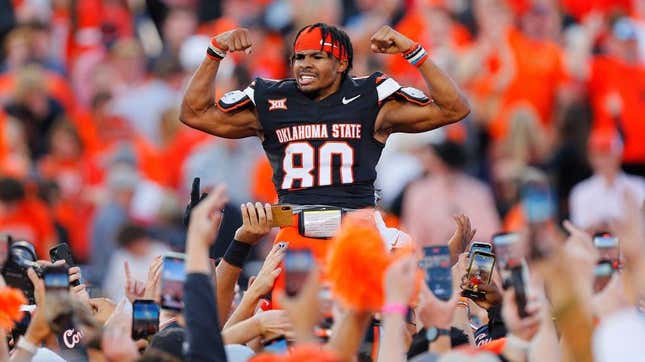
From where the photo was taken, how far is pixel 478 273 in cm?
688

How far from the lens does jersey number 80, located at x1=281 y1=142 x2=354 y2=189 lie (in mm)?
7414

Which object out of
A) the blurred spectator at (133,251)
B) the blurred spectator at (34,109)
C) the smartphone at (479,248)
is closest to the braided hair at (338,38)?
the smartphone at (479,248)

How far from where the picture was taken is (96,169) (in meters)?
14.3

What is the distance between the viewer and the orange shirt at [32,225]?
12.9 meters

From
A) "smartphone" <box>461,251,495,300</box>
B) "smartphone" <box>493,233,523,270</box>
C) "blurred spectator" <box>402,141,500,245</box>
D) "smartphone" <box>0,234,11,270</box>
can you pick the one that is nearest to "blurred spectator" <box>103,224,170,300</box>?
"blurred spectator" <box>402,141,500,245</box>

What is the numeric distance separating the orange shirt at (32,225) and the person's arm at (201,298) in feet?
24.9

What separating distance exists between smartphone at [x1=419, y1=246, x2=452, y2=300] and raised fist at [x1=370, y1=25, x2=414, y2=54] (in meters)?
1.83

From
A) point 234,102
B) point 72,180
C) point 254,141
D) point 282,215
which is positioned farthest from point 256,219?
point 72,180

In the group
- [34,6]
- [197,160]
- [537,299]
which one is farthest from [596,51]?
[537,299]

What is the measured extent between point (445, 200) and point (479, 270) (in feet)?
18.3

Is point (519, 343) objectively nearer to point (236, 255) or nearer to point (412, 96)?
point (236, 255)

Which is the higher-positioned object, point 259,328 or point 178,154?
point 178,154

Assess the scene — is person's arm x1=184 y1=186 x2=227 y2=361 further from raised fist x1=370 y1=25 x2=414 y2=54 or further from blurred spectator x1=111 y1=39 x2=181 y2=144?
blurred spectator x1=111 y1=39 x2=181 y2=144

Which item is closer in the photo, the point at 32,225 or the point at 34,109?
the point at 32,225
